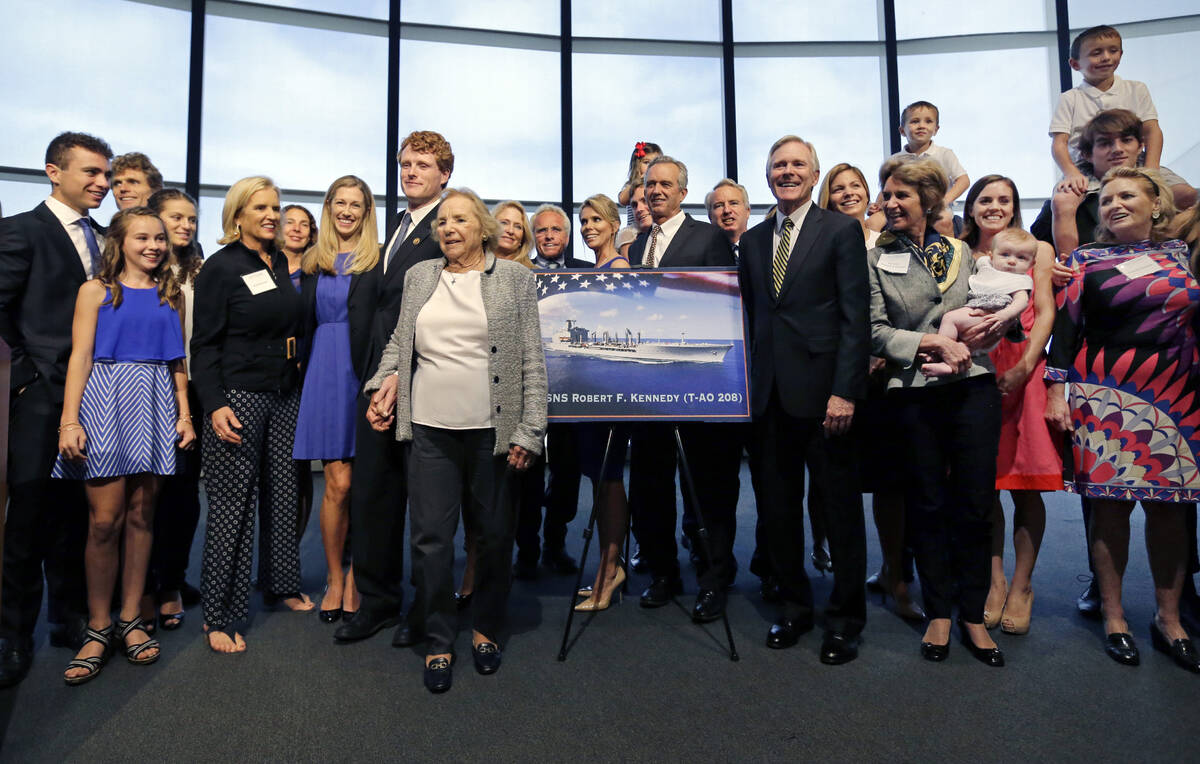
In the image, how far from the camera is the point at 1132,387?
2410 millimetres

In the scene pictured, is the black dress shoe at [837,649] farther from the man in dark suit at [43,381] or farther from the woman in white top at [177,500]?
the man in dark suit at [43,381]

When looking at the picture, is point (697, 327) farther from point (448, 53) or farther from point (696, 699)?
point (448, 53)

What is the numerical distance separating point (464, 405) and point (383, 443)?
524 millimetres

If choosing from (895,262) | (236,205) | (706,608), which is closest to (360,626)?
(706,608)

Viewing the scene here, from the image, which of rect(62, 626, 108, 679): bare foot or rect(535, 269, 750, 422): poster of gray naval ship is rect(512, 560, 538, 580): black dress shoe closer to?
rect(535, 269, 750, 422): poster of gray naval ship

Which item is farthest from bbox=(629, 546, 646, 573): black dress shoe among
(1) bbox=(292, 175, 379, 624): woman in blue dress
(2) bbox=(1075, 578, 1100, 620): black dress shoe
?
(2) bbox=(1075, 578, 1100, 620): black dress shoe

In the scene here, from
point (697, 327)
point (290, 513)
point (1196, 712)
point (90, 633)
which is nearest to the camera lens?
point (1196, 712)

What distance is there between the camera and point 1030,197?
7441 mm

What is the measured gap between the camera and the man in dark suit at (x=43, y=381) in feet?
7.70

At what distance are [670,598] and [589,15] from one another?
6880mm

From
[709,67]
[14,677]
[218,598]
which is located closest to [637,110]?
[709,67]

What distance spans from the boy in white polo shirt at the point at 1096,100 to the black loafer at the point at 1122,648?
2001mm

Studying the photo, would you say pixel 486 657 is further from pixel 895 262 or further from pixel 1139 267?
pixel 1139 267

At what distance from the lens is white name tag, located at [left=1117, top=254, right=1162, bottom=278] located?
2.38 metres
